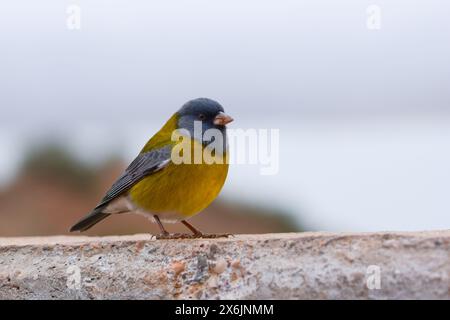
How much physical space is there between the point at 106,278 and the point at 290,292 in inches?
30.4

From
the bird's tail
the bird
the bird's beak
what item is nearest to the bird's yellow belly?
the bird

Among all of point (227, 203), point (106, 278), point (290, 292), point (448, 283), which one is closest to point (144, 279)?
point (106, 278)

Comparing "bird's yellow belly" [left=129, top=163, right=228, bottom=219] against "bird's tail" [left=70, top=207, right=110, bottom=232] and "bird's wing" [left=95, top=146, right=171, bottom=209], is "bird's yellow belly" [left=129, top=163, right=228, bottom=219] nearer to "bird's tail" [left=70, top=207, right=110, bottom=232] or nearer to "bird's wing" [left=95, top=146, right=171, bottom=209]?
"bird's wing" [left=95, top=146, right=171, bottom=209]

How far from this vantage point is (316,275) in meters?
2.93

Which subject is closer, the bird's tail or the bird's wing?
the bird's wing

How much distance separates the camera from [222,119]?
410 cm


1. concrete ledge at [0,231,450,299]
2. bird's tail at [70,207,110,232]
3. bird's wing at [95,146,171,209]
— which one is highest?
bird's wing at [95,146,171,209]

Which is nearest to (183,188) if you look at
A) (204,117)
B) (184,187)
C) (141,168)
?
(184,187)

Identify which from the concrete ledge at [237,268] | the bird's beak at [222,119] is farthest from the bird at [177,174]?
the concrete ledge at [237,268]

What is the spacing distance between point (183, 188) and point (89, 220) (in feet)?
2.71

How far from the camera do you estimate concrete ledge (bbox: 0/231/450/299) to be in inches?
112
